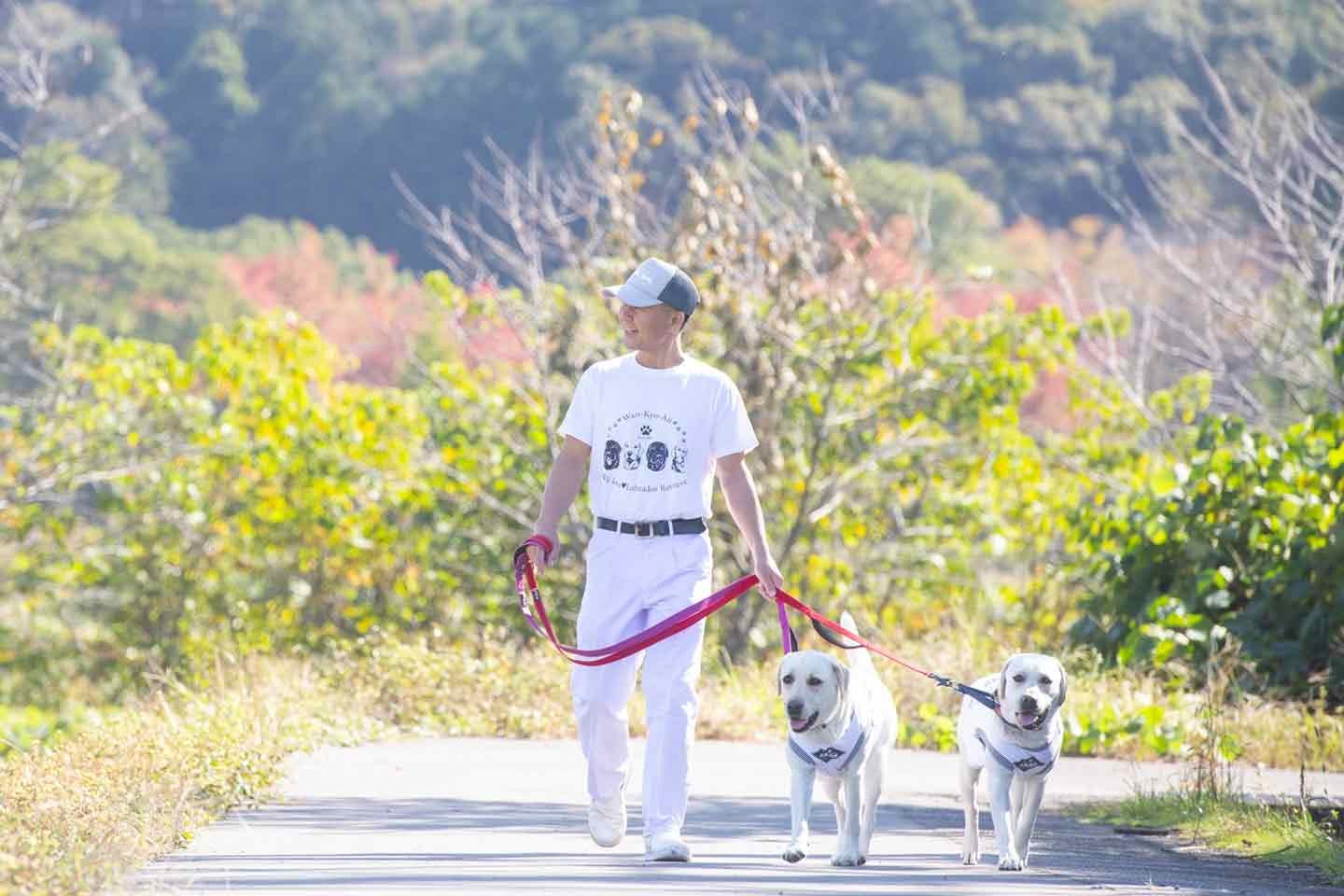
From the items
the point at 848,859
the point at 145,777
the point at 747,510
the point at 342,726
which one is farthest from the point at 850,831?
the point at 342,726

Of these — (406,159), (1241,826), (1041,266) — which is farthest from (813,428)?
(406,159)

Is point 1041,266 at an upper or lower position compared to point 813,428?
upper

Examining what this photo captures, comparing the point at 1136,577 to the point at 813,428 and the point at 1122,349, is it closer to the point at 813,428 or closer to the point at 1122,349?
the point at 813,428

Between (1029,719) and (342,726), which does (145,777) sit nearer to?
(1029,719)

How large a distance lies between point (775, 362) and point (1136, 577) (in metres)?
3.74

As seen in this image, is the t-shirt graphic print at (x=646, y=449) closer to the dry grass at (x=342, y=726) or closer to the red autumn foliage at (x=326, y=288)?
the dry grass at (x=342, y=726)

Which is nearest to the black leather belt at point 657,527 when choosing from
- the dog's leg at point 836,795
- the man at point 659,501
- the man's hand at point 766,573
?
the man at point 659,501

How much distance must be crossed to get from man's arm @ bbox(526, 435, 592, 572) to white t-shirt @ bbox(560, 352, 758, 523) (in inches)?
4.1

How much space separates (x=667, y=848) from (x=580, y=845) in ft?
2.58

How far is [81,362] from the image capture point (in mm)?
20172

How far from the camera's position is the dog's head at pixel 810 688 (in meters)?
7.34

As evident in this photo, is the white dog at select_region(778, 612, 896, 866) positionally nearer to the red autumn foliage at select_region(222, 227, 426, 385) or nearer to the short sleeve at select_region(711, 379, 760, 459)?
the short sleeve at select_region(711, 379, 760, 459)

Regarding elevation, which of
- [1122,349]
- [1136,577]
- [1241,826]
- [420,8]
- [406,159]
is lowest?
[1241,826]

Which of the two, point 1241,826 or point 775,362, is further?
point 775,362
